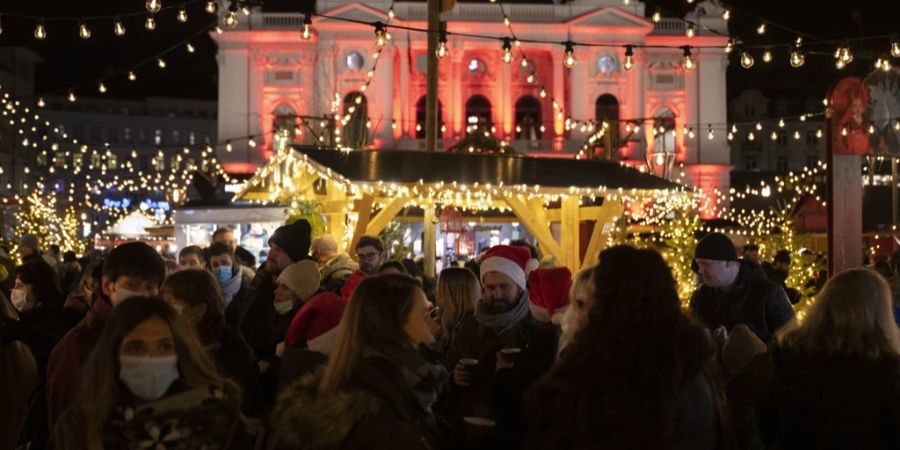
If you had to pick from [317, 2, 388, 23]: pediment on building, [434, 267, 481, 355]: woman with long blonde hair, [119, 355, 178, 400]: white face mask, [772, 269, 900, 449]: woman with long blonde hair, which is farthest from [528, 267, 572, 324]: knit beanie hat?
[317, 2, 388, 23]: pediment on building

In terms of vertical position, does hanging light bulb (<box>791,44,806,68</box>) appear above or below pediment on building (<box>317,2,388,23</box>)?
below

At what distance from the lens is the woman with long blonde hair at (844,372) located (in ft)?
13.6

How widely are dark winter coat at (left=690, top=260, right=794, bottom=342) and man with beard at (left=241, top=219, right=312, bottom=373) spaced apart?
2.69 metres

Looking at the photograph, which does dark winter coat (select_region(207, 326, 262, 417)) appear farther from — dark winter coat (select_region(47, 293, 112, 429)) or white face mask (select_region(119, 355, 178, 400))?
white face mask (select_region(119, 355, 178, 400))

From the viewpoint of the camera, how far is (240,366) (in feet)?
16.9

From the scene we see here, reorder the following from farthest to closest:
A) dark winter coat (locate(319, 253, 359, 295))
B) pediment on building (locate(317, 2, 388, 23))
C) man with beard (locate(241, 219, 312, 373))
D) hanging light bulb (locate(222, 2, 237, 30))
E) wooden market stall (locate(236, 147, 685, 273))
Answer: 1. pediment on building (locate(317, 2, 388, 23))
2. wooden market stall (locate(236, 147, 685, 273))
3. hanging light bulb (locate(222, 2, 237, 30))
4. dark winter coat (locate(319, 253, 359, 295))
5. man with beard (locate(241, 219, 312, 373))

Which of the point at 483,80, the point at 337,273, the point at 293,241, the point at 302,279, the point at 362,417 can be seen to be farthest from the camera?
the point at 483,80

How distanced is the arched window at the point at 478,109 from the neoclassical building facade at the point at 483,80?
60 millimetres

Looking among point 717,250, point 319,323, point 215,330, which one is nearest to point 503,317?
point 319,323

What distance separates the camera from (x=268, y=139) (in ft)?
163

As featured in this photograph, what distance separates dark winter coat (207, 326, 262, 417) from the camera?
510cm

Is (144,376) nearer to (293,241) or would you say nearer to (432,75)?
(293,241)

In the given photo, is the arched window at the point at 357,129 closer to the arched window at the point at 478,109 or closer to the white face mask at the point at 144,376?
the arched window at the point at 478,109

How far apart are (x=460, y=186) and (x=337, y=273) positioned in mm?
4878
